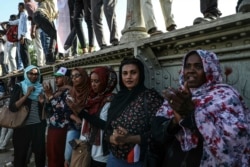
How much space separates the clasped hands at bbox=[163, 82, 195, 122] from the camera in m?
1.79

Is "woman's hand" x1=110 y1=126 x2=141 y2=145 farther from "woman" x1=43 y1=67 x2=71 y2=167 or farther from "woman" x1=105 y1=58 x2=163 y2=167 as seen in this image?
"woman" x1=43 y1=67 x2=71 y2=167

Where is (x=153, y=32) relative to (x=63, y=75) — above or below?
above

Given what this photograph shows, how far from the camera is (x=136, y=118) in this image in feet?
8.37

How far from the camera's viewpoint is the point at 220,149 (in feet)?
5.88

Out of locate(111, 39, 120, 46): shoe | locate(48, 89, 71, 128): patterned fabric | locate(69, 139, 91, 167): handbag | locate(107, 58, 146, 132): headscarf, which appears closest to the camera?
locate(107, 58, 146, 132): headscarf

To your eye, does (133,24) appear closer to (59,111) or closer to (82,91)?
(82,91)

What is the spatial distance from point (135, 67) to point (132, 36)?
1.43 meters

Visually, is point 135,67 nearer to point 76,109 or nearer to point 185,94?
point 76,109

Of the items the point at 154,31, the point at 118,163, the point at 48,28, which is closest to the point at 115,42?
the point at 154,31

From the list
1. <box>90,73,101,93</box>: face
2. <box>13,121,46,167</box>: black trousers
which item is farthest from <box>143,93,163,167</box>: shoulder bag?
<box>13,121,46,167</box>: black trousers

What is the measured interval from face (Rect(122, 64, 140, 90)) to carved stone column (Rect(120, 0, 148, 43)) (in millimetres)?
1407

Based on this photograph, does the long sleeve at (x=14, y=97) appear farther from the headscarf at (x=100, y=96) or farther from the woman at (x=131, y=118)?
the woman at (x=131, y=118)

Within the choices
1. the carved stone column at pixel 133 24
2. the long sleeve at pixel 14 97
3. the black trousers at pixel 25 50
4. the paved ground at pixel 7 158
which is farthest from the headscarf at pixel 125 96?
the black trousers at pixel 25 50

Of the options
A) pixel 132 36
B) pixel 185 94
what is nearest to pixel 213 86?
pixel 185 94
